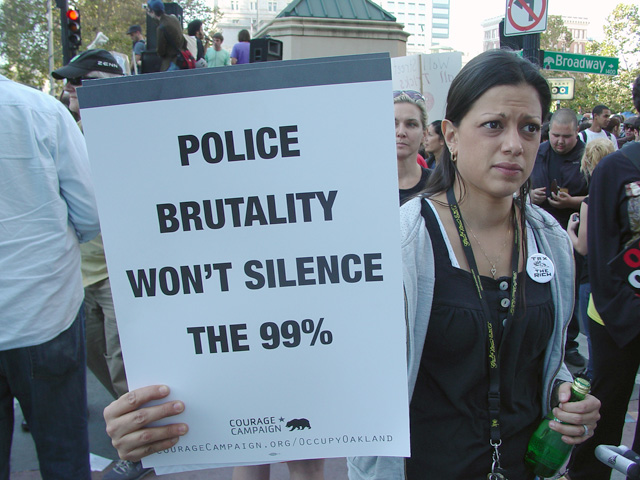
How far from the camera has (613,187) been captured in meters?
2.54

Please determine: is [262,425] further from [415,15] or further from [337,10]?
[415,15]

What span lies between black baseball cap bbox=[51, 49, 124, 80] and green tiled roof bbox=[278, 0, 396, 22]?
23.2ft

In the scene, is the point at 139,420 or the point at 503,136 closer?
the point at 139,420

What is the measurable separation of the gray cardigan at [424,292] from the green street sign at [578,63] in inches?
229

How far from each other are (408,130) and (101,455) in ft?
9.45

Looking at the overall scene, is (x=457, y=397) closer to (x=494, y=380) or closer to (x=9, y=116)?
(x=494, y=380)

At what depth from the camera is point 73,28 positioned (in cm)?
1062

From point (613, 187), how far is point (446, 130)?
1.28 m

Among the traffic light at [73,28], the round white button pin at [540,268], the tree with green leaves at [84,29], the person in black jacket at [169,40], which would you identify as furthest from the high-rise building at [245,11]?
the round white button pin at [540,268]

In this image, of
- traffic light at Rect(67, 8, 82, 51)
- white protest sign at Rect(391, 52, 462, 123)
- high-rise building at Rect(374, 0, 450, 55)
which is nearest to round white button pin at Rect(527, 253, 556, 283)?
white protest sign at Rect(391, 52, 462, 123)

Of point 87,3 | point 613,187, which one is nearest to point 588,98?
point 87,3

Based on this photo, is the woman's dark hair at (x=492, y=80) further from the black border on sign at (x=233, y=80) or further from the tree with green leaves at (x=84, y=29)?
the tree with green leaves at (x=84, y=29)

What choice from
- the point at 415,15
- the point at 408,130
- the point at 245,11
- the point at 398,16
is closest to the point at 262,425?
the point at 408,130

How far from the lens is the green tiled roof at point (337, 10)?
990cm
